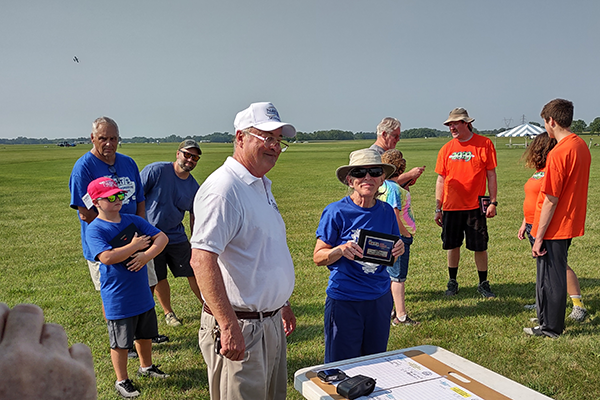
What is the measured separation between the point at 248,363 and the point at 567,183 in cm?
405

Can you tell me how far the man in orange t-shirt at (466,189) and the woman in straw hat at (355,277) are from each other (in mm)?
3289

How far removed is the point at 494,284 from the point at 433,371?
5367 mm

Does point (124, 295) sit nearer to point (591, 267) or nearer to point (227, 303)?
point (227, 303)

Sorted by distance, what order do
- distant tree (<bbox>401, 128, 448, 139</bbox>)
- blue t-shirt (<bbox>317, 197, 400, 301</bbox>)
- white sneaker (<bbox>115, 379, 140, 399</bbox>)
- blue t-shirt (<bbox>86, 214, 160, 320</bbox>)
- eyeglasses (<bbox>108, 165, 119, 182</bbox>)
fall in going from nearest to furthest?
blue t-shirt (<bbox>317, 197, 400, 301</bbox>), blue t-shirt (<bbox>86, 214, 160, 320</bbox>), white sneaker (<bbox>115, 379, 140, 399</bbox>), eyeglasses (<bbox>108, 165, 119, 182</bbox>), distant tree (<bbox>401, 128, 448, 139</bbox>)

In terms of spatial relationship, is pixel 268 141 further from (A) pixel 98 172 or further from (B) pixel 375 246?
(A) pixel 98 172

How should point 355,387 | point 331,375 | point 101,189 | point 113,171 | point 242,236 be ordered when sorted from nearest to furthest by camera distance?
1. point 355,387
2. point 331,375
3. point 242,236
4. point 101,189
5. point 113,171

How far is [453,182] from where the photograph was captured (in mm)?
6852

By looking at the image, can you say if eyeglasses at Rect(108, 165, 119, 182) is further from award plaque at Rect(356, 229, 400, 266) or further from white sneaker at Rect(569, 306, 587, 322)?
white sneaker at Rect(569, 306, 587, 322)

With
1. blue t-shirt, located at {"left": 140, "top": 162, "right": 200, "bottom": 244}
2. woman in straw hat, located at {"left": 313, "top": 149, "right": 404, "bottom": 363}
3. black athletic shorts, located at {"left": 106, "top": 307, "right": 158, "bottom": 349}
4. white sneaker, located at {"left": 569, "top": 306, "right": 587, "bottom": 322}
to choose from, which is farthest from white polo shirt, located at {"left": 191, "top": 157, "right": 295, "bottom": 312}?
white sneaker, located at {"left": 569, "top": 306, "right": 587, "bottom": 322}

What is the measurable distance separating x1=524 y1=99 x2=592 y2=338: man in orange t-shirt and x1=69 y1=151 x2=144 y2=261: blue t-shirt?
14.6 feet

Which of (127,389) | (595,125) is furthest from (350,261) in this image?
(595,125)

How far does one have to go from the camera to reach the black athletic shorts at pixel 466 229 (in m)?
6.75

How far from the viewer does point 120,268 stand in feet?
13.4

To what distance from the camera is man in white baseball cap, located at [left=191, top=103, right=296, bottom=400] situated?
2.62m
